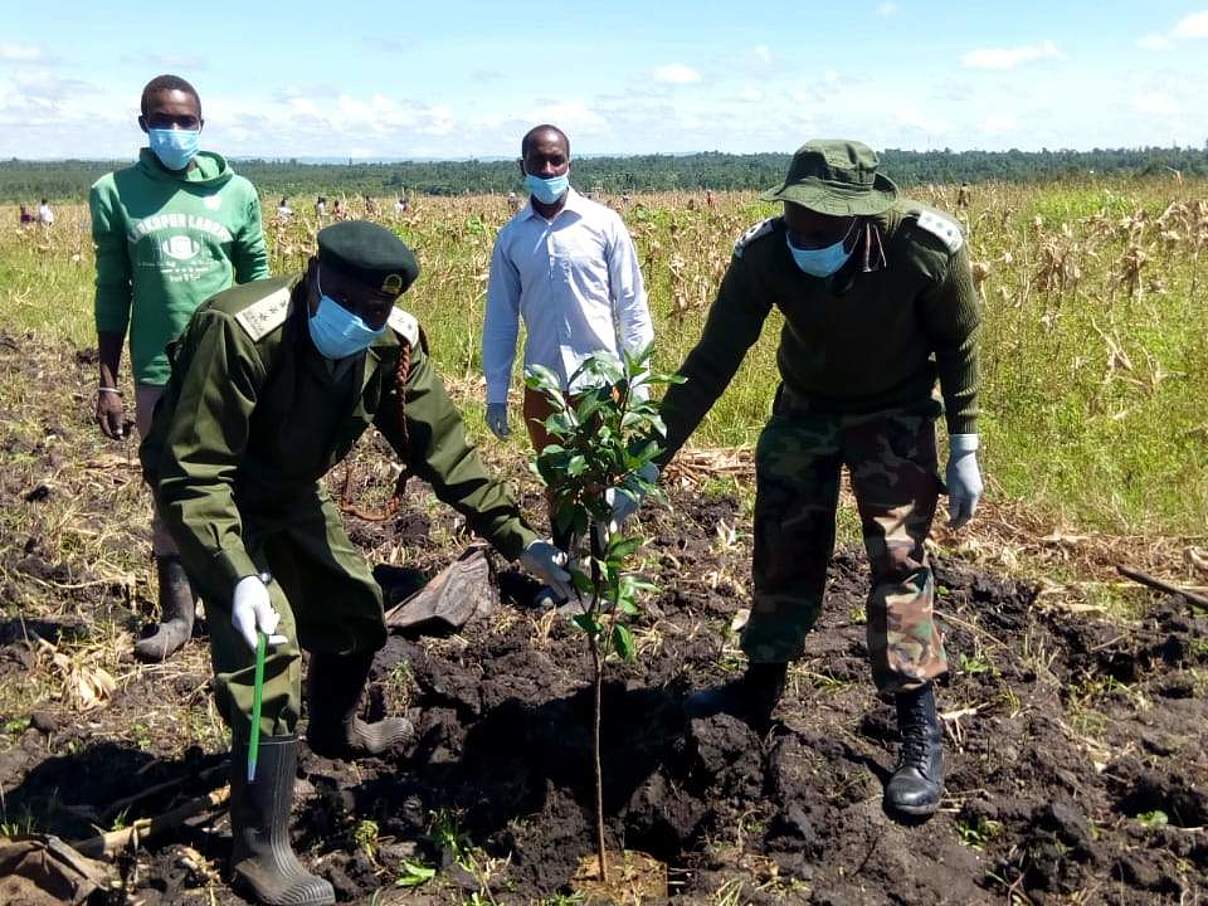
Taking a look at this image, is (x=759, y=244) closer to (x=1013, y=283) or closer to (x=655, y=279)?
(x=1013, y=283)

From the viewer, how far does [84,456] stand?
716cm

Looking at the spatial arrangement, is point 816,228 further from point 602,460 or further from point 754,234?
point 602,460

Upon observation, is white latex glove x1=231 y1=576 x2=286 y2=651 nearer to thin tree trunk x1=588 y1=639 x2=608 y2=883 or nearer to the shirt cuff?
the shirt cuff

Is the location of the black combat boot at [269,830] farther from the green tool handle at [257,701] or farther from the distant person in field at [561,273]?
the distant person in field at [561,273]

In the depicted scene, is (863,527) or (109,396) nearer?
(863,527)

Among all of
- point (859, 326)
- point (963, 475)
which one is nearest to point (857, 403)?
point (859, 326)

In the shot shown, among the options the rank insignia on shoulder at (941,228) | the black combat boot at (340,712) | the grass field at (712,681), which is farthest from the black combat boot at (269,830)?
the rank insignia on shoulder at (941,228)

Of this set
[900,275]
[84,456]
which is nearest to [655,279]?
[84,456]

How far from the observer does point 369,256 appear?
2.86 metres

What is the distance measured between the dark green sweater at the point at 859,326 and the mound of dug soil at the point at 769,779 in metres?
0.83

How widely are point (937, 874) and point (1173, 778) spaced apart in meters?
0.93

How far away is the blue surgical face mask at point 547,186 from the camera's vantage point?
497 cm

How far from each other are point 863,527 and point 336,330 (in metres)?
1.80

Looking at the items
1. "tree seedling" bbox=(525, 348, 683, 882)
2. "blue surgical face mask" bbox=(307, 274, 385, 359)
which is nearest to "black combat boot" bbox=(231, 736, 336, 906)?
"tree seedling" bbox=(525, 348, 683, 882)
